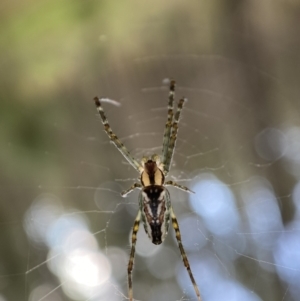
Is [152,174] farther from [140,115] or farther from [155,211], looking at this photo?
[140,115]

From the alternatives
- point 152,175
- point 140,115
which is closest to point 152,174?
point 152,175

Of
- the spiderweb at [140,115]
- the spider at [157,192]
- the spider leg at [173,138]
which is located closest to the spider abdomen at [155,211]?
the spider at [157,192]

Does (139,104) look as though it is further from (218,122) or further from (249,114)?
(249,114)

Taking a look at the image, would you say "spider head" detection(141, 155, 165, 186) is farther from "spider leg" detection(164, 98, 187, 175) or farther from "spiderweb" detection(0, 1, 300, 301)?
"spiderweb" detection(0, 1, 300, 301)

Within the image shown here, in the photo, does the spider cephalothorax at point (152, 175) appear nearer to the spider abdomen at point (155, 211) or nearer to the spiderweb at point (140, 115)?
the spider abdomen at point (155, 211)

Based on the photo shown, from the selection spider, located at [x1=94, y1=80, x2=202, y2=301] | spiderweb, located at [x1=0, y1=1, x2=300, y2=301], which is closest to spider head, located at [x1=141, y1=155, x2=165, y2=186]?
spider, located at [x1=94, y1=80, x2=202, y2=301]

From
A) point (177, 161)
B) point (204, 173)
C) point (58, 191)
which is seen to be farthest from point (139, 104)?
point (58, 191)
